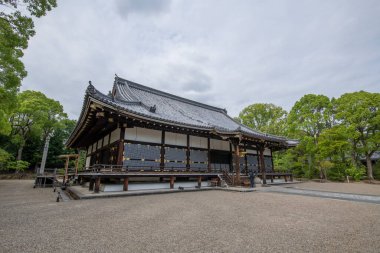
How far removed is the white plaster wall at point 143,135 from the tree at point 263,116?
26.8m

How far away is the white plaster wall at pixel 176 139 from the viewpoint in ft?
41.6

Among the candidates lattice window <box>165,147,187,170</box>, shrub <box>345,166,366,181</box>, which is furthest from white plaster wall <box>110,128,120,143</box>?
shrub <box>345,166,366,181</box>

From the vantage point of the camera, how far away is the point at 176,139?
13.1 meters

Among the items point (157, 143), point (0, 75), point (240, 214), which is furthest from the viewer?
point (157, 143)

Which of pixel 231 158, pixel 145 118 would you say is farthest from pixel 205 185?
pixel 145 118

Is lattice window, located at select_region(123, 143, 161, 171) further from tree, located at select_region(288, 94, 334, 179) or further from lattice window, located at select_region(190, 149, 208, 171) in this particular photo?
tree, located at select_region(288, 94, 334, 179)

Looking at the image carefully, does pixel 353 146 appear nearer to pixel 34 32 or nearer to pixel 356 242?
pixel 356 242

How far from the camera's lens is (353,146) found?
930 inches

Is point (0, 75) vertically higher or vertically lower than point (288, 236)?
higher

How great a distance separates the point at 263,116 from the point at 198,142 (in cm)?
2710

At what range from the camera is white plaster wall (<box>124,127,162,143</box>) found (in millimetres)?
11082

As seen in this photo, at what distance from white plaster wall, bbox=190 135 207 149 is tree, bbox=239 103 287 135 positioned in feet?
75.0

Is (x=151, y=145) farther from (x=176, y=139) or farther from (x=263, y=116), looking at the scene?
(x=263, y=116)

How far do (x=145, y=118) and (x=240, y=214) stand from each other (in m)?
7.18
